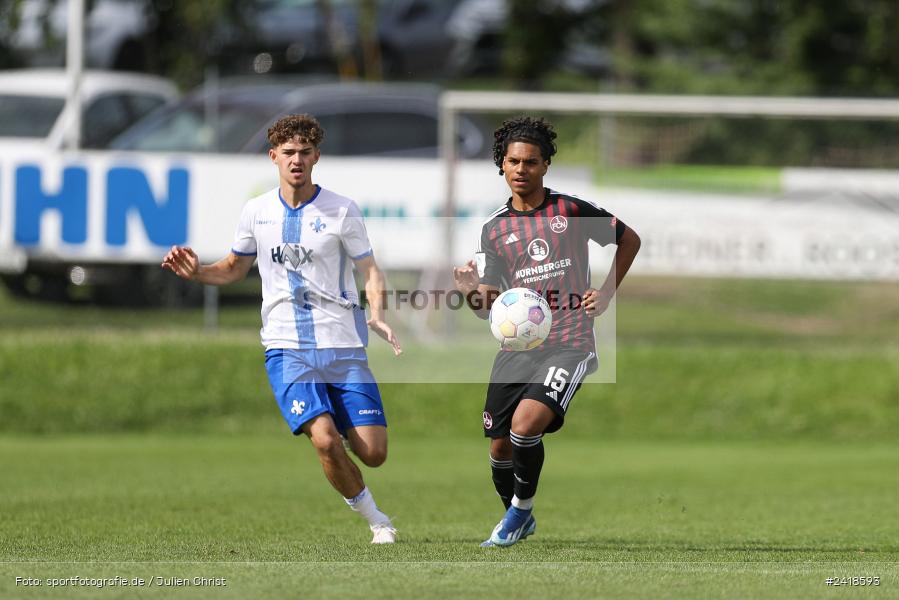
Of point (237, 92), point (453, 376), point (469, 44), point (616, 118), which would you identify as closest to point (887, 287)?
point (616, 118)

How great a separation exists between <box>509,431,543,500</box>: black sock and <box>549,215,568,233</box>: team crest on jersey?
3.55 ft

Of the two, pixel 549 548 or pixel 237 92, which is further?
pixel 237 92

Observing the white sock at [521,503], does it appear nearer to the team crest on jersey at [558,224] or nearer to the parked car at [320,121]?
the team crest on jersey at [558,224]

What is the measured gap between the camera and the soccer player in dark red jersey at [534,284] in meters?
7.87

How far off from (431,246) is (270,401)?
2.47 meters

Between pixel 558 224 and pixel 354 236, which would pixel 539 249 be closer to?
pixel 558 224

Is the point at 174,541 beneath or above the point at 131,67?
beneath

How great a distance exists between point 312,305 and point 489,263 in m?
0.97

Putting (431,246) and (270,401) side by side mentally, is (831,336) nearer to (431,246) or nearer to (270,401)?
(431,246)

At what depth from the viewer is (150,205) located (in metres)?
16.7

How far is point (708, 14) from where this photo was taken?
24766 millimetres

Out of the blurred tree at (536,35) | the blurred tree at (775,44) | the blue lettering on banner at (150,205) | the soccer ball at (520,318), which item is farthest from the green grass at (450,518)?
the blurred tree at (536,35)

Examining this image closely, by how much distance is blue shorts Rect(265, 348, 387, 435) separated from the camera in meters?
7.91

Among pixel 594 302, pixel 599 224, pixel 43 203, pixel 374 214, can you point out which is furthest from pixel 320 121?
pixel 594 302
